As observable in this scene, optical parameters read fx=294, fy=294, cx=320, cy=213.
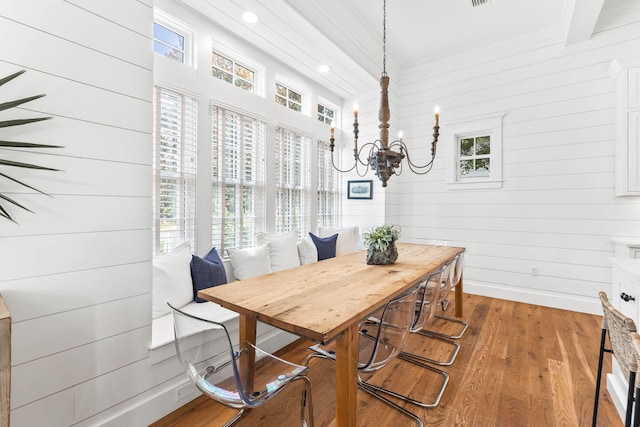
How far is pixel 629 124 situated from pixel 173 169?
4.47 meters

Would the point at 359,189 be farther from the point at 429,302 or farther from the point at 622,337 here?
the point at 622,337

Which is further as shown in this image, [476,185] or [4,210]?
[476,185]

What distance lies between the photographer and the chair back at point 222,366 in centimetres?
122

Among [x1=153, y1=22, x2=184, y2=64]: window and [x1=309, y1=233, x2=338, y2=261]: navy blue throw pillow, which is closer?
[x1=153, y1=22, x2=184, y2=64]: window

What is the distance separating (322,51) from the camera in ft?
11.2

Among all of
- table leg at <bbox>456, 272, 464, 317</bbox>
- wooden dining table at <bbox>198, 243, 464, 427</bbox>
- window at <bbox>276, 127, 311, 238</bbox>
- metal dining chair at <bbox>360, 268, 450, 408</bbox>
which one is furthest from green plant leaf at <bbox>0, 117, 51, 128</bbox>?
table leg at <bbox>456, 272, 464, 317</bbox>

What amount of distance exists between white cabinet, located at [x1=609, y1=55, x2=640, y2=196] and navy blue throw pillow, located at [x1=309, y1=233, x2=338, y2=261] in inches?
125

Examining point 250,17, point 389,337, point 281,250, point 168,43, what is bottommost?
point 389,337

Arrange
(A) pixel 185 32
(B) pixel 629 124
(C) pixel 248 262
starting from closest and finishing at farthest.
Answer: (A) pixel 185 32, (C) pixel 248 262, (B) pixel 629 124

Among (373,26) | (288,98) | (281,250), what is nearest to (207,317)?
(281,250)

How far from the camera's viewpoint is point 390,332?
1.59 metres

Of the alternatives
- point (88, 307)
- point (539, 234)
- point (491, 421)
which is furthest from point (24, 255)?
point (539, 234)

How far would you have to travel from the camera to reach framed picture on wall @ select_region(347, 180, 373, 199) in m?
4.55

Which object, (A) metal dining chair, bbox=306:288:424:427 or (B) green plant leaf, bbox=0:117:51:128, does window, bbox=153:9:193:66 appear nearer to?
(B) green plant leaf, bbox=0:117:51:128
